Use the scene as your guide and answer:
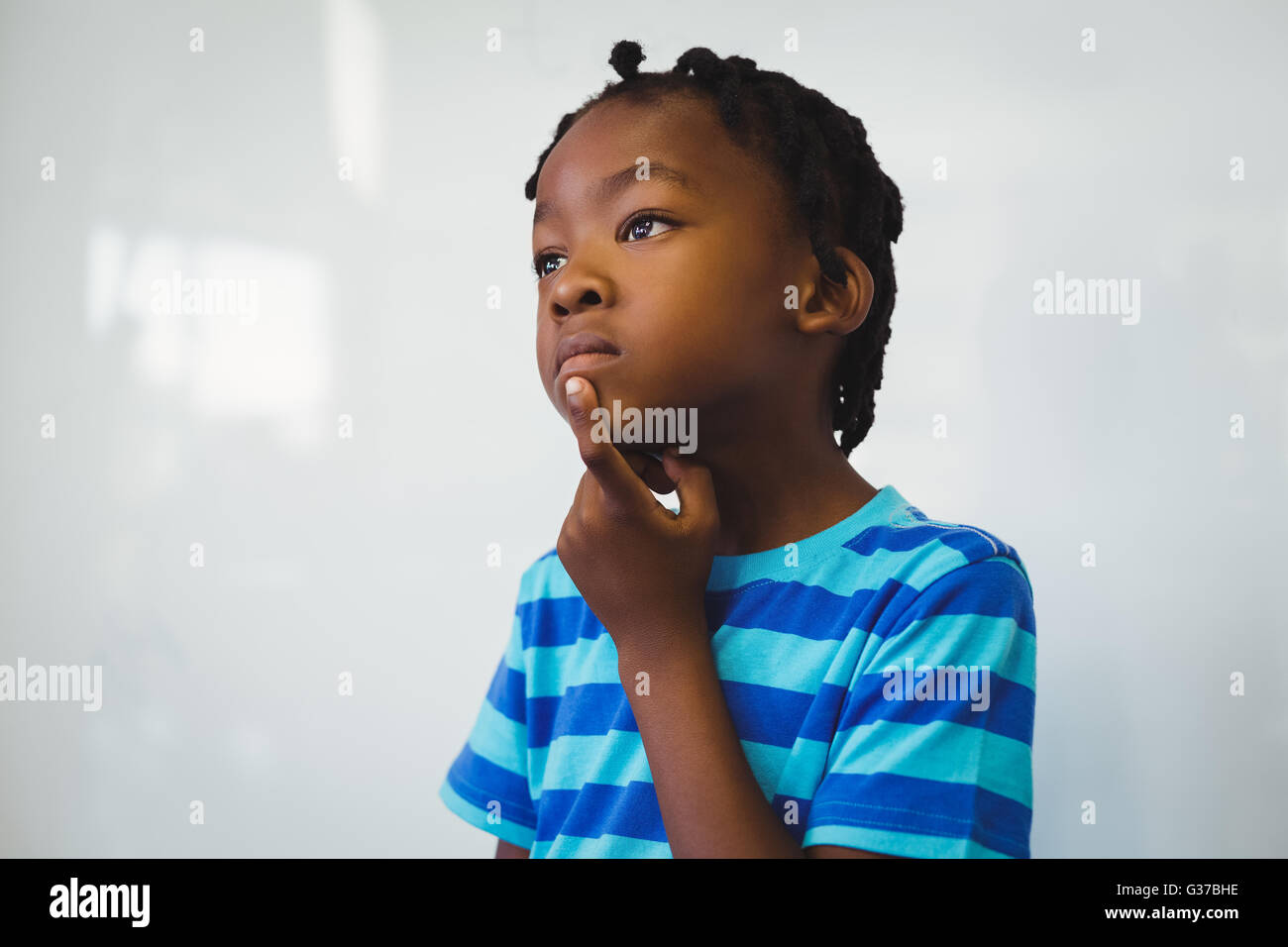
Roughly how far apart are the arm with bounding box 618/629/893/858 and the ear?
0.91 ft

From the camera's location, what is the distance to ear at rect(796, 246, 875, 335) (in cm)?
84

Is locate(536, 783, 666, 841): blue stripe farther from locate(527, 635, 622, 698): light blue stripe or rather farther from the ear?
the ear

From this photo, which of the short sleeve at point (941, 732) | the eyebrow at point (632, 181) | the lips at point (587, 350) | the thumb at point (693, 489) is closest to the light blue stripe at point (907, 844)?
the short sleeve at point (941, 732)

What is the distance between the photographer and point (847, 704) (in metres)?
0.73

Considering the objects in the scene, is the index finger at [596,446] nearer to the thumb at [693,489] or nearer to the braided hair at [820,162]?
the thumb at [693,489]

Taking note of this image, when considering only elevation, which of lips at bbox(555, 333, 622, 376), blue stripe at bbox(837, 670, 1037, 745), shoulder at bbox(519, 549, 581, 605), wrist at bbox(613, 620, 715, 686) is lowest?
blue stripe at bbox(837, 670, 1037, 745)

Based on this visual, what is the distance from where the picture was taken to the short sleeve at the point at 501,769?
0.96 meters

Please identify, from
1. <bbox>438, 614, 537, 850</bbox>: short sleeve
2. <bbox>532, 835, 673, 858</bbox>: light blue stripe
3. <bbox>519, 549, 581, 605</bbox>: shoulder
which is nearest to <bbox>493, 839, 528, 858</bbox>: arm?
<bbox>438, 614, 537, 850</bbox>: short sleeve

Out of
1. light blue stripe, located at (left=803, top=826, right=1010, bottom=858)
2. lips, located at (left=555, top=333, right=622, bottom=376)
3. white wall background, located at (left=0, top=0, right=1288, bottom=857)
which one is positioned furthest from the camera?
white wall background, located at (left=0, top=0, right=1288, bottom=857)

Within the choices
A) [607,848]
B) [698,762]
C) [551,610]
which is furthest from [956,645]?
[551,610]

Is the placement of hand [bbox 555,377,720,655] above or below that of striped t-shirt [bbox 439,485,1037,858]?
above

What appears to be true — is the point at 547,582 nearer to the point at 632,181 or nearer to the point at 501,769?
the point at 501,769
